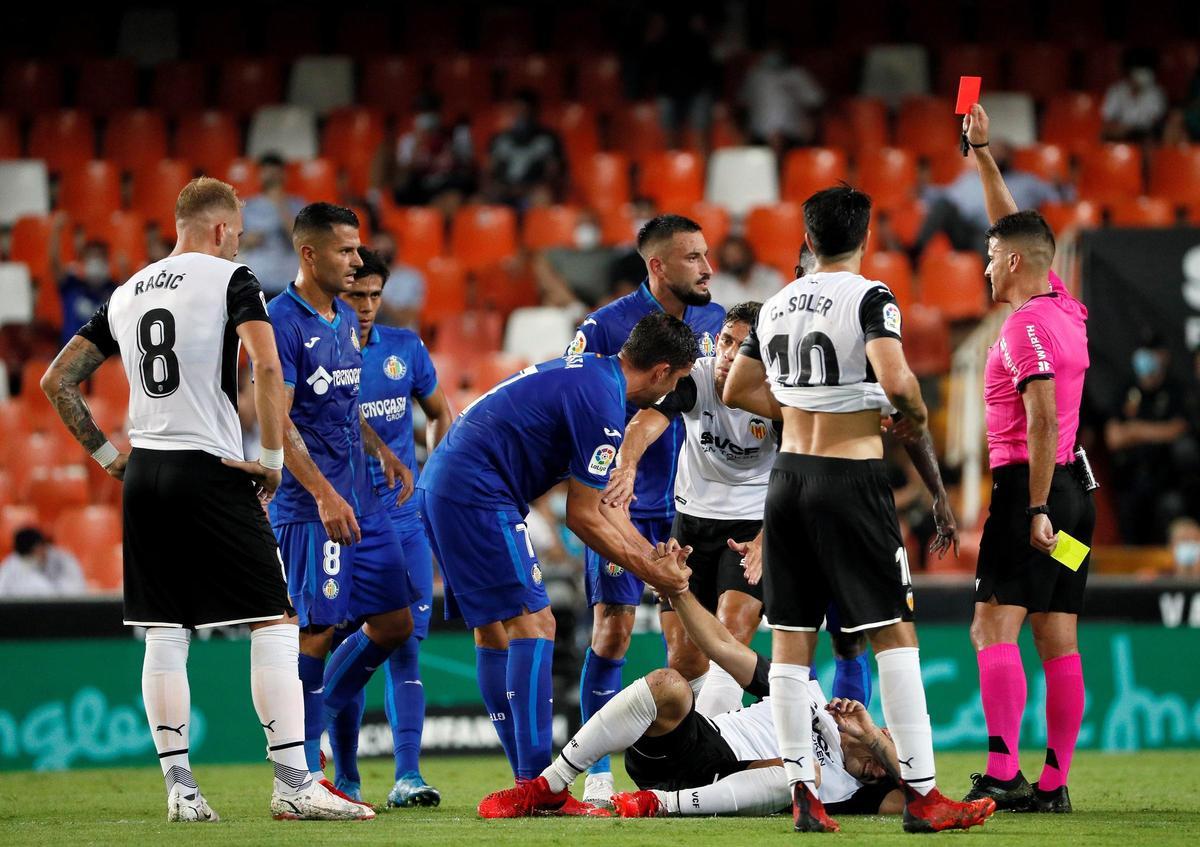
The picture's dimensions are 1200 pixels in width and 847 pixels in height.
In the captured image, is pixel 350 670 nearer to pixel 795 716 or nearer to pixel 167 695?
pixel 167 695

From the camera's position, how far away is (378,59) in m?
17.7

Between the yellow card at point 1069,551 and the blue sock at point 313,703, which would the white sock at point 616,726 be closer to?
the blue sock at point 313,703

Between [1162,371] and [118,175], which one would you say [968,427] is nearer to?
[1162,371]

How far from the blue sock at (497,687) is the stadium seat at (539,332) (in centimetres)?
707

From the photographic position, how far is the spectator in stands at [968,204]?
15023 mm

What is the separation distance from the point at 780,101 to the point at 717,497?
9.83 meters

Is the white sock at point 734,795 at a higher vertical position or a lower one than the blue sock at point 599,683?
lower

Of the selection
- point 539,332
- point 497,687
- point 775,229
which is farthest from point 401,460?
point 775,229

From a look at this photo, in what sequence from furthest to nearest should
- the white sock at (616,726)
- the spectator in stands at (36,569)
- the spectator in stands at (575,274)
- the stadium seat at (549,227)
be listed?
the stadium seat at (549,227) < the spectator in stands at (575,274) < the spectator in stands at (36,569) < the white sock at (616,726)

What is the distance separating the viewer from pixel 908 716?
18.4 feet

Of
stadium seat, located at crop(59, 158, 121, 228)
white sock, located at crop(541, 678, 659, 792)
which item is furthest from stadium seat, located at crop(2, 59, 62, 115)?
white sock, located at crop(541, 678, 659, 792)

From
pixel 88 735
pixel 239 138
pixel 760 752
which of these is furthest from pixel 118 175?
Result: pixel 760 752

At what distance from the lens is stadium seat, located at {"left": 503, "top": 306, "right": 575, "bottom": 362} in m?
13.9

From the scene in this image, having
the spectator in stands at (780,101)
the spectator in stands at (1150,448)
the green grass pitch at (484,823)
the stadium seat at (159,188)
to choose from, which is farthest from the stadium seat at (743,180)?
the green grass pitch at (484,823)
